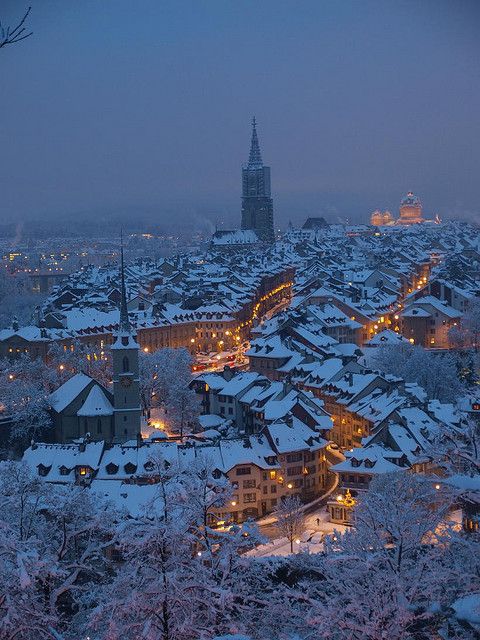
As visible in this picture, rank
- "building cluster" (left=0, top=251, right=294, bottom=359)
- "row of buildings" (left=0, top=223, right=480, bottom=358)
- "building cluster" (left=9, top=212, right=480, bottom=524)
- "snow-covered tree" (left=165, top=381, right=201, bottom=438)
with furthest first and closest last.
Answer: "row of buildings" (left=0, top=223, right=480, bottom=358), "building cluster" (left=0, top=251, right=294, bottom=359), "snow-covered tree" (left=165, top=381, right=201, bottom=438), "building cluster" (left=9, top=212, right=480, bottom=524)

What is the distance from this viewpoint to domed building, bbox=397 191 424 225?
17862 cm

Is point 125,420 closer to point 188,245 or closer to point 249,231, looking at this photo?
→ point 249,231

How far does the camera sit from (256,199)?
12888 cm

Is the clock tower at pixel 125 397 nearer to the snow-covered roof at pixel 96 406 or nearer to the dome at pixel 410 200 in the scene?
the snow-covered roof at pixel 96 406

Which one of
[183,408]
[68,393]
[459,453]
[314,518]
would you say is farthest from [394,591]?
[183,408]

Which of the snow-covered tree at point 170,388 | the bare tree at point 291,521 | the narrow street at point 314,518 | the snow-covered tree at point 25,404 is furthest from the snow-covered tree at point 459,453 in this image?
the snow-covered tree at point 170,388

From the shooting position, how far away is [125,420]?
31.4 m

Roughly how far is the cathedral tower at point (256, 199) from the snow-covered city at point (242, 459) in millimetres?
40035

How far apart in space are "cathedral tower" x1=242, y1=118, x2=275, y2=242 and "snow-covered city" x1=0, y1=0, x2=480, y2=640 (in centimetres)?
4004

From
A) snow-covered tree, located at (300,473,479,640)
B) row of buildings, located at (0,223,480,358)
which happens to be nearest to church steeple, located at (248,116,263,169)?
row of buildings, located at (0,223,480,358)

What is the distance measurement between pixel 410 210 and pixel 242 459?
160151mm

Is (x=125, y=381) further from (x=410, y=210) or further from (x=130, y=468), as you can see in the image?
(x=410, y=210)

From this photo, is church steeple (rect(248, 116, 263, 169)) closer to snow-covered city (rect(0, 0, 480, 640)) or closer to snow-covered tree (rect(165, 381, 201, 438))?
snow-covered city (rect(0, 0, 480, 640))

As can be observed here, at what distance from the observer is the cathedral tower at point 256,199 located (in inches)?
5079
